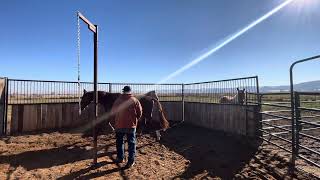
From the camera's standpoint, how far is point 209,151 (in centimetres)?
822

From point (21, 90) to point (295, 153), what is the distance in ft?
30.1

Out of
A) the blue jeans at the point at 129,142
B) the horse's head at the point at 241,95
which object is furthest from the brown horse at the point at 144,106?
the blue jeans at the point at 129,142

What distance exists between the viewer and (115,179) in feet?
19.0

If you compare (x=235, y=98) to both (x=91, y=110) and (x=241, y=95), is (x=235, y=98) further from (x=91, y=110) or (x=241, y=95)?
(x=91, y=110)

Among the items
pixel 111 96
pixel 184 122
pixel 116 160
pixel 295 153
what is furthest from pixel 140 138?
pixel 295 153

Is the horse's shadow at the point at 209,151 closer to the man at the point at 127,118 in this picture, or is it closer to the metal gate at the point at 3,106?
the man at the point at 127,118

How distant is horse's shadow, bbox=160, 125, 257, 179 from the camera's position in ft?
21.2

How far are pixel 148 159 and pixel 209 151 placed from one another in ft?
6.21

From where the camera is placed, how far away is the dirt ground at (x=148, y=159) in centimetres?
609

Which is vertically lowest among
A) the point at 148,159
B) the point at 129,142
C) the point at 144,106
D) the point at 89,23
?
the point at 148,159

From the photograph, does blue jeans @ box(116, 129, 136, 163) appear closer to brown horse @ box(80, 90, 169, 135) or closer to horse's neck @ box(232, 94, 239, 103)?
brown horse @ box(80, 90, 169, 135)

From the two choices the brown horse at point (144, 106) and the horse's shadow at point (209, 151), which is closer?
the horse's shadow at point (209, 151)

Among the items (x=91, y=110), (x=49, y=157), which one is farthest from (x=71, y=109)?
(x=49, y=157)

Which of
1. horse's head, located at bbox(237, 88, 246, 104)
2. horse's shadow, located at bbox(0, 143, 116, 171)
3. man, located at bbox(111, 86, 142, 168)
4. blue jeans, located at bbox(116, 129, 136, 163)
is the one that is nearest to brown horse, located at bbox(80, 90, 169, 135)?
horse's shadow, located at bbox(0, 143, 116, 171)
